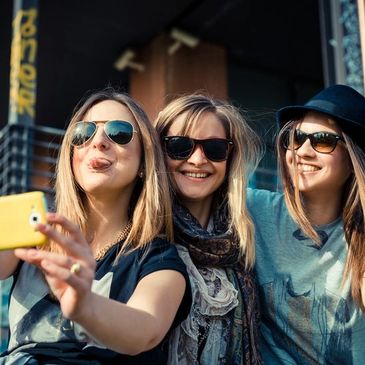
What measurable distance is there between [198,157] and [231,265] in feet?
1.49

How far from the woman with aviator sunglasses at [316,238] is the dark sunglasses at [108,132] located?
2.67ft

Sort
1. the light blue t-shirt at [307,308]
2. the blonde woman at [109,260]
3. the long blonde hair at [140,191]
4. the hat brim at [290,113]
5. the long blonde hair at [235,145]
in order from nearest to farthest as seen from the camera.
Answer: the blonde woman at [109,260] < the long blonde hair at [140,191] < the long blonde hair at [235,145] < the light blue t-shirt at [307,308] < the hat brim at [290,113]

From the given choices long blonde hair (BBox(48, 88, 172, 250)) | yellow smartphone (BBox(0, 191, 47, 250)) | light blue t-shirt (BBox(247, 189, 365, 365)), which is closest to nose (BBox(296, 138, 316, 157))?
light blue t-shirt (BBox(247, 189, 365, 365))

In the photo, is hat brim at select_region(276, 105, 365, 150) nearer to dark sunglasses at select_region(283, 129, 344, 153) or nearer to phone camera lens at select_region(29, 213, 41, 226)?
dark sunglasses at select_region(283, 129, 344, 153)

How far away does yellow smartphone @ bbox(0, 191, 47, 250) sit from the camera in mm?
1677

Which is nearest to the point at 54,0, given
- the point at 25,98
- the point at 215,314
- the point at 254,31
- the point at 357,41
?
the point at 25,98

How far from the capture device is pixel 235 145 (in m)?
2.79

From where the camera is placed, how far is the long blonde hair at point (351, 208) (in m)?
2.73

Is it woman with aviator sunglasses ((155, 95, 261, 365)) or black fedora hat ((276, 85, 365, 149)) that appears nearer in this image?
woman with aviator sunglasses ((155, 95, 261, 365))

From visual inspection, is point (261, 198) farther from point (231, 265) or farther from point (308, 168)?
point (231, 265)

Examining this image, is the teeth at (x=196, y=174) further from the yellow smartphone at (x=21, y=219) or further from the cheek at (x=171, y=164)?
the yellow smartphone at (x=21, y=219)

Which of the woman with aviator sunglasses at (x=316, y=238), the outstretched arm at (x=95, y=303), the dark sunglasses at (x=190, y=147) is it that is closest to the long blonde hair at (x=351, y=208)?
the woman with aviator sunglasses at (x=316, y=238)

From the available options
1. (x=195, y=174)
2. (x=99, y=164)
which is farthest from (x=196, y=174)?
(x=99, y=164)

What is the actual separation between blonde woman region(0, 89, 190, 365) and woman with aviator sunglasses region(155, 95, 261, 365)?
A: 0.62 ft
